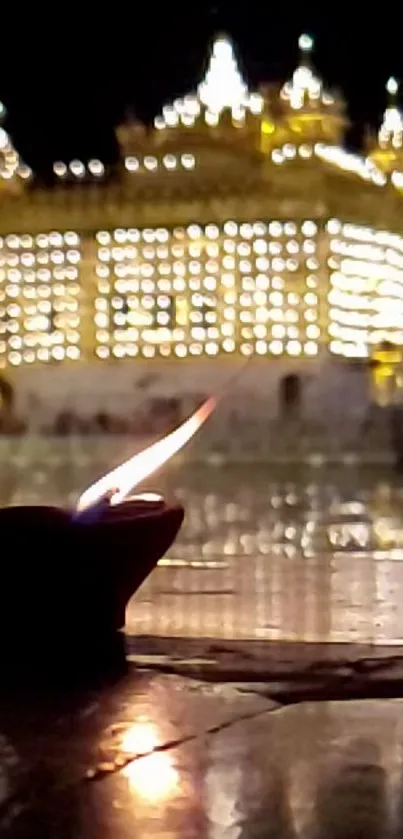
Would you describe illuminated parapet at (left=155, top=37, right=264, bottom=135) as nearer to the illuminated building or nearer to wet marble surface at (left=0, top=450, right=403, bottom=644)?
the illuminated building

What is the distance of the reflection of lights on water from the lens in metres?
0.74


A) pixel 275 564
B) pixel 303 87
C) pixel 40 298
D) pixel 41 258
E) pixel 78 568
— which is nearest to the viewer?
pixel 78 568

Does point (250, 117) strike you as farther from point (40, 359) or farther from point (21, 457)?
point (21, 457)

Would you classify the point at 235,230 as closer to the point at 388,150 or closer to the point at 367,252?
the point at 367,252

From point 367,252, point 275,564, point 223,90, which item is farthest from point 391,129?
point 275,564

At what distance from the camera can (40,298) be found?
1268cm

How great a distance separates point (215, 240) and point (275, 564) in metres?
9.81

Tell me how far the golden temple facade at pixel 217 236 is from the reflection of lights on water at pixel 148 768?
10.7 meters

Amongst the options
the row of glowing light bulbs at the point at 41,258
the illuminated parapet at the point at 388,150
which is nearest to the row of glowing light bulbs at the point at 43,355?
the row of glowing light bulbs at the point at 41,258

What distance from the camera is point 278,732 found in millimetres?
886

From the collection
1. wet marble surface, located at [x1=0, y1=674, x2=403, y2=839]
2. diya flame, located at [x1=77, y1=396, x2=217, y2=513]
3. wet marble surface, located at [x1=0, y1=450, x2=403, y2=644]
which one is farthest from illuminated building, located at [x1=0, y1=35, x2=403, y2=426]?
wet marble surface, located at [x1=0, y1=674, x2=403, y2=839]

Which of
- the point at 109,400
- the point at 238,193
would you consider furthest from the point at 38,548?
the point at 238,193

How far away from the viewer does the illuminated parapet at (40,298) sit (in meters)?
12.4

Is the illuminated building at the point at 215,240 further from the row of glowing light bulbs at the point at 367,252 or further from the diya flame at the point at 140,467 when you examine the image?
the diya flame at the point at 140,467
